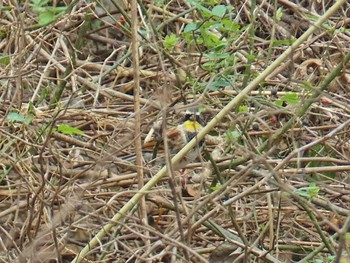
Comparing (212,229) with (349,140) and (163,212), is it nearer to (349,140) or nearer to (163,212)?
(163,212)

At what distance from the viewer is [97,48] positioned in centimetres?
494

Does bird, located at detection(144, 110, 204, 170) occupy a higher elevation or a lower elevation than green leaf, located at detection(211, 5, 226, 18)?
lower

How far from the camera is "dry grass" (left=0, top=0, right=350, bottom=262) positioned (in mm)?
2705

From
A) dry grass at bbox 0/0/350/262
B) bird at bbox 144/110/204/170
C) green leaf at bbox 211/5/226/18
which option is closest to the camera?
dry grass at bbox 0/0/350/262

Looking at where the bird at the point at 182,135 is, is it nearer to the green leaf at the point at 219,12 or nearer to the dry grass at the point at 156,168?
the dry grass at the point at 156,168

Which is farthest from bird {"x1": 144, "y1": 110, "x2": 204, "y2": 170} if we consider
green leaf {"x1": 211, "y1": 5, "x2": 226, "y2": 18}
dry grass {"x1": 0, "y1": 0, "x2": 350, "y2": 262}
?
green leaf {"x1": 211, "y1": 5, "x2": 226, "y2": 18}

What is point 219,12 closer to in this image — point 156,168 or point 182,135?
point 182,135

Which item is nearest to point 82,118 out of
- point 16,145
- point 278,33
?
point 16,145

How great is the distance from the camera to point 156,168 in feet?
11.5

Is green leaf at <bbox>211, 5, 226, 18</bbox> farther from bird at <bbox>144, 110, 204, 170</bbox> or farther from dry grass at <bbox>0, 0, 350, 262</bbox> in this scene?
bird at <bbox>144, 110, 204, 170</bbox>

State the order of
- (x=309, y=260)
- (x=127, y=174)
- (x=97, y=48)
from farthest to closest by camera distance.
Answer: (x=97, y=48) → (x=127, y=174) → (x=309, y=260)

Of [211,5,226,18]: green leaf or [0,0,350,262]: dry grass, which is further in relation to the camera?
[211,5,226,18]: green leaf

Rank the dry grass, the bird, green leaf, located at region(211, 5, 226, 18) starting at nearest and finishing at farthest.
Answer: the dry grass
green leaf, located at region(211, 5, 226, 18)
the bird

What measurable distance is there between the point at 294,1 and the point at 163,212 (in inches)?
88.4
